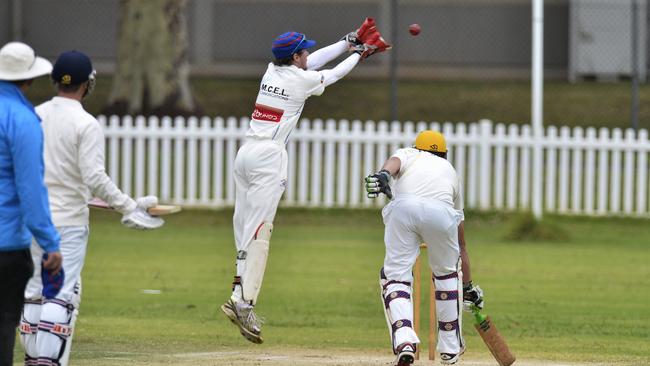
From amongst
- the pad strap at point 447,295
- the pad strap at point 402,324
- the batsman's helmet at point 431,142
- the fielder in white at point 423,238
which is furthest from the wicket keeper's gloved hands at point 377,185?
the pad strap at point 447,295

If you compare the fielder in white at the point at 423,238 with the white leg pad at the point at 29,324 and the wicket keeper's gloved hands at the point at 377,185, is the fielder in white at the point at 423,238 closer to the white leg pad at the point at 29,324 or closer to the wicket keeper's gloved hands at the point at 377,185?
the wicket keeper's gloved hands at the point at 377,185

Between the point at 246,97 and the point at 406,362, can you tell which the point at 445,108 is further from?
the point at 406,362

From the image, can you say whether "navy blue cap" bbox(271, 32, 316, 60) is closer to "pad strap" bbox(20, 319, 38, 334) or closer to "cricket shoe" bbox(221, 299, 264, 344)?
"cricket shoe" bbox(221, 299, 264, 344)

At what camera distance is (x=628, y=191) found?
819 inches

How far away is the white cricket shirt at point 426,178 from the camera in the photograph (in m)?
9.73

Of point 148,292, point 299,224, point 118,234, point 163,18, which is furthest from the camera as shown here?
point 163,18

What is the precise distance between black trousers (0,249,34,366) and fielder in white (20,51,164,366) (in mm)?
687

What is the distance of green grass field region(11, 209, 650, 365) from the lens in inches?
454

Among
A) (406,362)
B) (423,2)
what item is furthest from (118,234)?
(423,2)

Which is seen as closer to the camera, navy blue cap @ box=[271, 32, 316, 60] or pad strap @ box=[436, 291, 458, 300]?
pad strap @ box=[436, 291, 458, 300]

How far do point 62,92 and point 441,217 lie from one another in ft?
9.28

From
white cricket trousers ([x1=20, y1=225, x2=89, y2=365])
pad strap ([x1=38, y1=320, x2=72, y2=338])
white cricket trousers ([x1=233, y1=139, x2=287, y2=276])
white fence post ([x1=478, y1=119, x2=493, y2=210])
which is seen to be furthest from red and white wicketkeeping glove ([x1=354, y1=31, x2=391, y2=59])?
white fence post ([x1=478, y1=119, x2=493, y2=210])

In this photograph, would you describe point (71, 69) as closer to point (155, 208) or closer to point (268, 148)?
point (155, 208)

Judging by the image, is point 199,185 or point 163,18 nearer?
point 199,185
